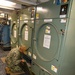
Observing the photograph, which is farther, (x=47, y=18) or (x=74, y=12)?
(x=47, y=18)

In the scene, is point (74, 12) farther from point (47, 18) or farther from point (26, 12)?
point (26, 12)

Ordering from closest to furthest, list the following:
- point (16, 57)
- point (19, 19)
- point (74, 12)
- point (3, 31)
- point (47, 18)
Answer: point (74, 12)
point (47, 18)
point (16, 57)
point (19, 19)
point (3, 31)

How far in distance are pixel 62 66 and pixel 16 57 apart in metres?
1.37

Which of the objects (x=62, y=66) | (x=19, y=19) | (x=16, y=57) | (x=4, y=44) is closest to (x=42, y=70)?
(x=62, y=66)

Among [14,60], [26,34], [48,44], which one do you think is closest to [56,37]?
[48,44]

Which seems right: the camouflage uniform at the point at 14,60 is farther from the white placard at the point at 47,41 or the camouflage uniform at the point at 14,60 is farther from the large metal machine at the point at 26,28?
the white placard at the point at 47,41

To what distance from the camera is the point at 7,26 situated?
477cm

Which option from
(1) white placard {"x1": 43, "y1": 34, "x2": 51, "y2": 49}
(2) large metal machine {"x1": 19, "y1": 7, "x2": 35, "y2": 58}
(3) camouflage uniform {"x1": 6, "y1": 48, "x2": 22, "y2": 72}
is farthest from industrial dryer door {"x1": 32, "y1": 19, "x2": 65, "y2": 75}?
(3) camouflage uniform {"x1": 6, "y1": 48, "x2": 22, "y2": 72}

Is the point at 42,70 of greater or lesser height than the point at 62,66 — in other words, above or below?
below

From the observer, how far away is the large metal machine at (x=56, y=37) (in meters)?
1.46

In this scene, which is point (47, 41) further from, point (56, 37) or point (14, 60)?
point (14, 60)

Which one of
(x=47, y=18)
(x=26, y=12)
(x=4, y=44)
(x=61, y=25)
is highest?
(x=26, y=12)

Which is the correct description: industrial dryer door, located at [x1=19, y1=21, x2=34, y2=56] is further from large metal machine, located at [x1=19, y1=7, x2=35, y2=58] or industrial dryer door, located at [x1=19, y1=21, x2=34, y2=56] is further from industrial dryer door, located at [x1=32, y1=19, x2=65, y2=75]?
industrial dryer door, located at [x1=32, y1=19, x2=65, y2=75]

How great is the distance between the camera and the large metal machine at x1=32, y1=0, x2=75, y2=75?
4.79ft
